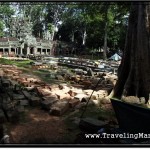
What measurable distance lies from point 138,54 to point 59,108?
2.36 metres

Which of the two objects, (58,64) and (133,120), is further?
(58,64)

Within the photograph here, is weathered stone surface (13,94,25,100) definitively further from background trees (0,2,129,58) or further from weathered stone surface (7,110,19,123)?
background trees (0,2,129,58)

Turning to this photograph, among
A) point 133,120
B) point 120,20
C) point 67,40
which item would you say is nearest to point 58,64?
point 67,40

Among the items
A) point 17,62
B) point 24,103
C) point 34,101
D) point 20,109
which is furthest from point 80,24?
point 20,109

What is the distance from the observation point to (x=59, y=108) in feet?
25.5

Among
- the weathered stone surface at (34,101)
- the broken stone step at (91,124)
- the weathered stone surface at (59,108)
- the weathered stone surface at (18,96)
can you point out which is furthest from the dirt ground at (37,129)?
the weathered stone surface at (18,96)

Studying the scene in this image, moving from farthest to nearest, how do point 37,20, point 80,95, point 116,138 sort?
point 80,95, point 37,20, point 116,138

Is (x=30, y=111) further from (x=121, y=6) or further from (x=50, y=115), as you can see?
(x=121, y=6)

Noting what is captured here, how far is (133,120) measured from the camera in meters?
6.89

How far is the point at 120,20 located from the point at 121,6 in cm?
80

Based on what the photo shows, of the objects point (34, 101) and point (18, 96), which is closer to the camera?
point (34, 101)

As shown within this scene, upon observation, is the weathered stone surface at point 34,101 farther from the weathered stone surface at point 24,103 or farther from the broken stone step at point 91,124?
the broken stone step at point 91,124

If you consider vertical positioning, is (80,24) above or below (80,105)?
above

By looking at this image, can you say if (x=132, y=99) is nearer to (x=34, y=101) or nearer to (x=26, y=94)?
(x=34, y=101)
